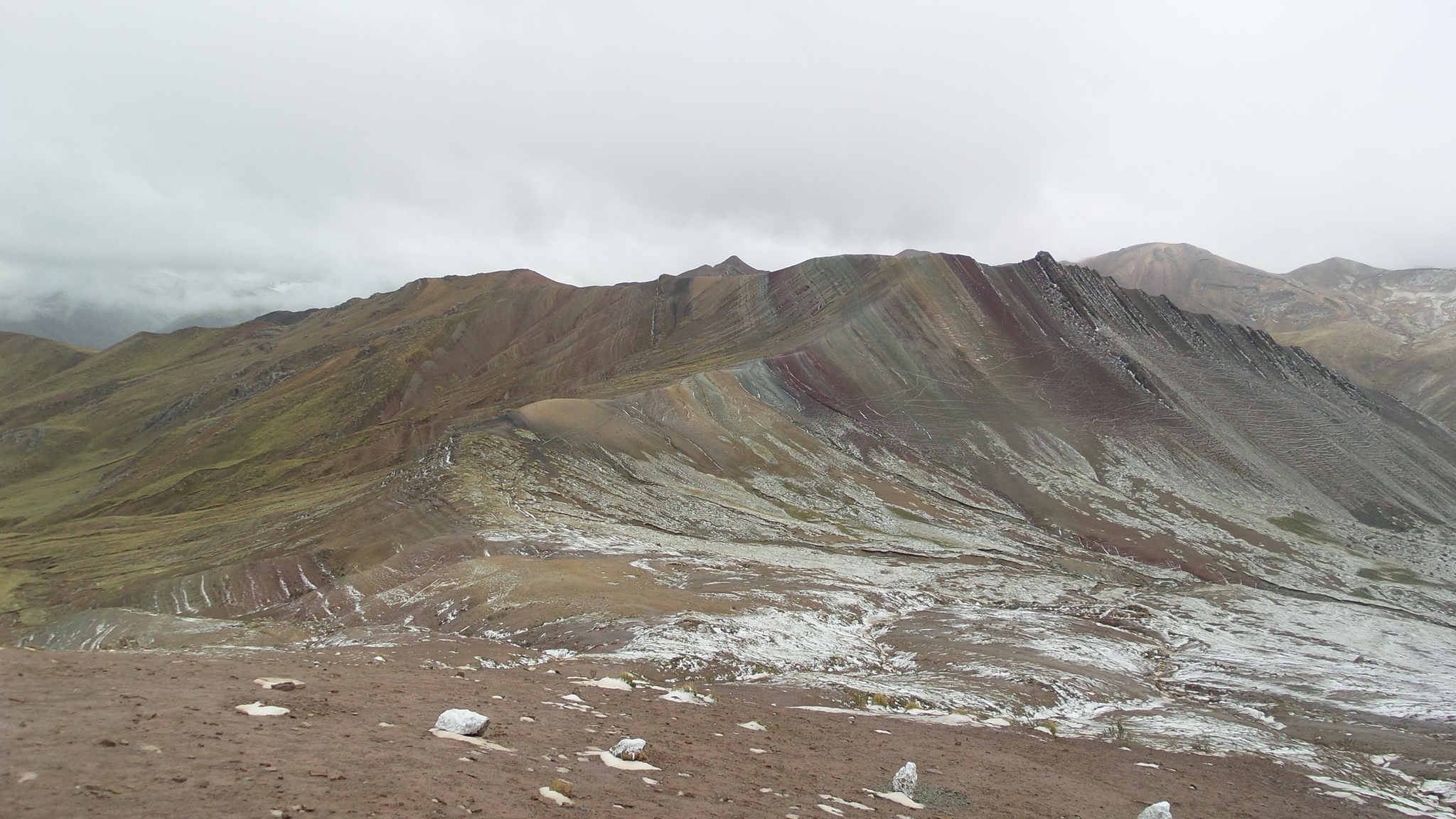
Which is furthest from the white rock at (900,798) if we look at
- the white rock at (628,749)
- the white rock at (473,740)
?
the white rock at (473,740)

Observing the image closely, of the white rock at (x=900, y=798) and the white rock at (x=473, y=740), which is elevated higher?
the white rock at (x=473, y=740)

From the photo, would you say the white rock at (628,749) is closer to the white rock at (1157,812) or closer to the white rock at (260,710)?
the white rock at (260,710)

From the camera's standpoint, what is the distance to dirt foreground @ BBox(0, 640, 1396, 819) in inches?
317

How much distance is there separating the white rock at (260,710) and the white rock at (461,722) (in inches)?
93.0

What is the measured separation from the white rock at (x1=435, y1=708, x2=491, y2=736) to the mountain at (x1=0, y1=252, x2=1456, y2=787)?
9189mm

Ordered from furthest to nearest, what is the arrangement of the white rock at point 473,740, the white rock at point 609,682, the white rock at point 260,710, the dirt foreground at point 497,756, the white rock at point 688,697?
the white rock at point 609,682
the white rock at point 688,697
the white rock at point 260,710
the white rock at point 473,740
the dirt foreground at point 497,756

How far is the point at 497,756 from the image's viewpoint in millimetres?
10453

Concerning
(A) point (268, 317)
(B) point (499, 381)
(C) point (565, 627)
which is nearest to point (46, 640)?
(C) point (565, 627)

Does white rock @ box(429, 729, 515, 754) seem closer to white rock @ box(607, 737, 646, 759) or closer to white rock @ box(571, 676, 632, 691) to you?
white rock @ box(607, 737, 646, 759)

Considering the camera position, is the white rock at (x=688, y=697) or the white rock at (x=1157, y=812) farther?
the white rock at (x=688, y=697)

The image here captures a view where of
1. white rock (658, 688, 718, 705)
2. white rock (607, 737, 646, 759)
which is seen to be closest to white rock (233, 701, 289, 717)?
white rock (607, 737, 646, 759)

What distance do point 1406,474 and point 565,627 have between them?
306 ft

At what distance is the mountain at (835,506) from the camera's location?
24969 millimetres

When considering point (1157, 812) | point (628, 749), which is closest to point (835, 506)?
point (1157, 812)
